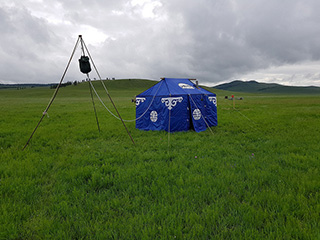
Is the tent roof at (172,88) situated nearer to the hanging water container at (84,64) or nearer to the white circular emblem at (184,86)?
the white circular emblem at (184,86)

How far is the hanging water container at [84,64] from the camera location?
6.54 metres

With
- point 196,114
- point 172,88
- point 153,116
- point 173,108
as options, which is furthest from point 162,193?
point 172,88

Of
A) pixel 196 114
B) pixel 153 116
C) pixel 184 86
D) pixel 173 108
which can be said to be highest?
pixel 184 86

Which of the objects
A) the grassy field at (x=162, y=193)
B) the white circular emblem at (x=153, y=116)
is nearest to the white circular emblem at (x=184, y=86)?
the white circular emblem at (x=153, y=116)

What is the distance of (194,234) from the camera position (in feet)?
8.37

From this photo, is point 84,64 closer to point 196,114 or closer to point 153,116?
point 153,116

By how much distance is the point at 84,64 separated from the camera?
6.57 m

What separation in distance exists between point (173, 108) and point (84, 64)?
4501 millimetres

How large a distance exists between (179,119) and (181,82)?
2562 mm

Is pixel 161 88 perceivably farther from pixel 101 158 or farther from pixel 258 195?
pixel 258 195

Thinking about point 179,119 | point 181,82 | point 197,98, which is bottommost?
point 179,119

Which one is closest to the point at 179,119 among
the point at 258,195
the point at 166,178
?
the point at 166,178

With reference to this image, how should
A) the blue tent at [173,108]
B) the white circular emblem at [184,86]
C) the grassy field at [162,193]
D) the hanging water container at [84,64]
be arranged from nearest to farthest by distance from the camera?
the grassy field at [162,193], the hanging water container at [84,64], the blue tent at [173,108], the white circular emblem at [184,86]

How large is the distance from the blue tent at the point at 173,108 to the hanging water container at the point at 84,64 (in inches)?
140
